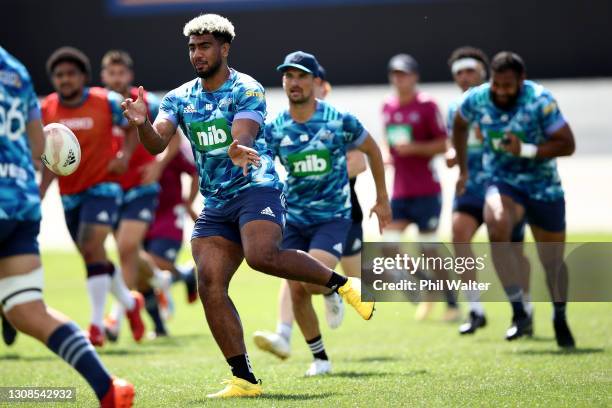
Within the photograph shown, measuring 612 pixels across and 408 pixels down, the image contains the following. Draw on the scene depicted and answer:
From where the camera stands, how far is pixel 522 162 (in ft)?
32.7

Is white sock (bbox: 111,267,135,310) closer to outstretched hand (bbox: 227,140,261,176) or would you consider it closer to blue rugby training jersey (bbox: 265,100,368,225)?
blue rugby training jersey (bbox: 265,100,368,225)

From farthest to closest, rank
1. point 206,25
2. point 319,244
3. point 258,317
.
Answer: point 258,317 → point 319,244 → point 206,25

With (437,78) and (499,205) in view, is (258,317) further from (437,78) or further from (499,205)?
(437,78)

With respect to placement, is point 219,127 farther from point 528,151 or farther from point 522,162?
point 522,162

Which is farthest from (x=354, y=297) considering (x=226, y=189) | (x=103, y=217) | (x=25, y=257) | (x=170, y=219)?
(x=170, y=219)

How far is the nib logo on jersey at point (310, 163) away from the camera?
863 centimetres

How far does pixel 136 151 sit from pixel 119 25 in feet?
43.0

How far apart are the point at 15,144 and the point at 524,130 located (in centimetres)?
524

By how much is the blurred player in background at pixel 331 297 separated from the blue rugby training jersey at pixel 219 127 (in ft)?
4.83

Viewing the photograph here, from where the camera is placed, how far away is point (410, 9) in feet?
77.4

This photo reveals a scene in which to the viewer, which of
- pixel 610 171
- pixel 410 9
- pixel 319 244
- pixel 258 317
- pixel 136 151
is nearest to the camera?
pixel 319 244

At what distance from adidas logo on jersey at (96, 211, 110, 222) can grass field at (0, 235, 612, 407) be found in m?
1.26

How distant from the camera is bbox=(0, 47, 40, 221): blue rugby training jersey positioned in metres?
5.82

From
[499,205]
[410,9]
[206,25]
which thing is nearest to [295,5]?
[410,9]
